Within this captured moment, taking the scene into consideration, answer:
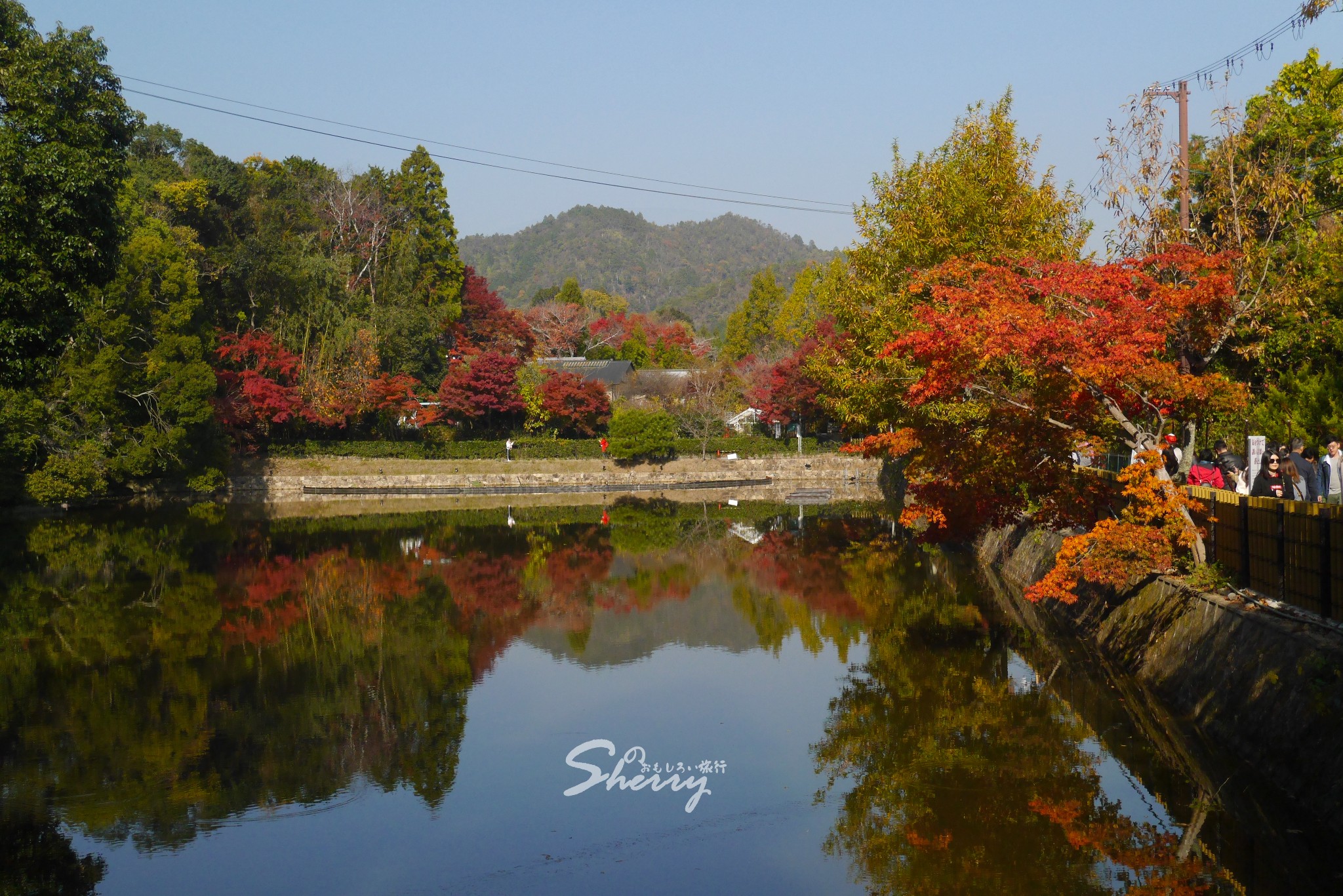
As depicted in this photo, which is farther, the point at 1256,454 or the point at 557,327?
the point at 557,327

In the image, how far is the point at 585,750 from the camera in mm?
10180

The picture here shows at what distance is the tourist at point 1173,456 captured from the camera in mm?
13750

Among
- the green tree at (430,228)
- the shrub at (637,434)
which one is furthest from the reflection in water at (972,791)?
the green tree at (430,228)

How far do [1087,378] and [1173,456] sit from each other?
3891 mm

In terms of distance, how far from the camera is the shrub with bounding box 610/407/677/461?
4338cm

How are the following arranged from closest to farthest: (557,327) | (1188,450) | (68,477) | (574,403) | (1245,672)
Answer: (1245,672) → (1188,450) → (68,477) → (574,403) → (557,327)

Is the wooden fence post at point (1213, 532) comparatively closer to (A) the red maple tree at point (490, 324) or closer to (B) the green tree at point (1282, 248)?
(B) the green tree at point (1282, 248)

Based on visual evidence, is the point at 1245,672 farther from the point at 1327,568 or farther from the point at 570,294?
the point at 570,294

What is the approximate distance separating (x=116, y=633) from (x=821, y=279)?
43.8 m

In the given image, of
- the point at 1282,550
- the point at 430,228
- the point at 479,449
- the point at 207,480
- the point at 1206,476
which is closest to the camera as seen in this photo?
the point at 1282,550

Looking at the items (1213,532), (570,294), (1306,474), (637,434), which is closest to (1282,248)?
(1306,474)

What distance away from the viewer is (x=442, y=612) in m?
17.5

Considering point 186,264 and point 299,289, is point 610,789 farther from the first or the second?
point 299,289

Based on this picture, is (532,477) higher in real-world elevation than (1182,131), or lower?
lower
